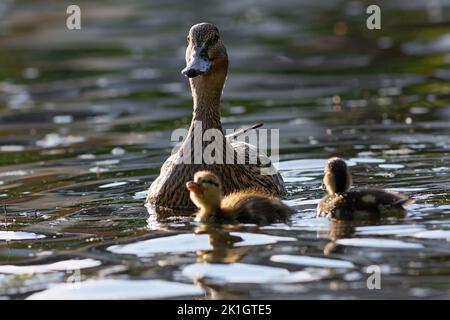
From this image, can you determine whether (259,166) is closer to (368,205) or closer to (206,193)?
(206,193)

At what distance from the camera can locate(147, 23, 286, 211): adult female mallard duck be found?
33.9ft

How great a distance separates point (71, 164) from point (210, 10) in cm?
1403

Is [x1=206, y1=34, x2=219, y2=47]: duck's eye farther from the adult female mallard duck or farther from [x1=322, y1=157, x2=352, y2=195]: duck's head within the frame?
[x1=322, y1=157, x2=352, y2=195]: duck's head

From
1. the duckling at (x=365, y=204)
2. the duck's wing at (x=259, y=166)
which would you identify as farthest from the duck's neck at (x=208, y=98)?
the duckling at (x=365, y=204)

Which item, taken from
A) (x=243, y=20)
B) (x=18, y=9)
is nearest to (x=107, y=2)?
(x=18, y=9)

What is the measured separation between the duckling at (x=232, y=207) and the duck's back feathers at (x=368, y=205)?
470mm

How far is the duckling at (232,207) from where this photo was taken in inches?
357

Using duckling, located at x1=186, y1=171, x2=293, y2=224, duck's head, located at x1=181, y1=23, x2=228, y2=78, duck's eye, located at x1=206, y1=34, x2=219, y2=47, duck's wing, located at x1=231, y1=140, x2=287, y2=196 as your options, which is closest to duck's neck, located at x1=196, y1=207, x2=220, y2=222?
duckling, located at x1=186, y1=171, x2=293, y2=224

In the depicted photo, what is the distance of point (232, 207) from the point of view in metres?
9.21

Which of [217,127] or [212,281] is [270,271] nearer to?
[212,281]

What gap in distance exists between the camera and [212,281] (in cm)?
755

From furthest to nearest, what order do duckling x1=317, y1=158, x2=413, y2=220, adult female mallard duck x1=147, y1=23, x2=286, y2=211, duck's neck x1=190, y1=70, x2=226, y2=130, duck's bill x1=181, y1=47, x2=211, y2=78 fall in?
1. duck's neck x1=190, y1=70, x2=226, y2=130
2. adult female mallard duck x1=147, y1=23, x2=286, y2=211
3. duck's bill x1=181, y1=47, x2=211, y2=78
4. duckling x1=317, y1=158, x2=413, y2=220

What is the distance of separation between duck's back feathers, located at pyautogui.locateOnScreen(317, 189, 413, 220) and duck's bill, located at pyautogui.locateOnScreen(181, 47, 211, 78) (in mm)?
2015

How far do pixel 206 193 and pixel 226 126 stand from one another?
6037 millimetres
